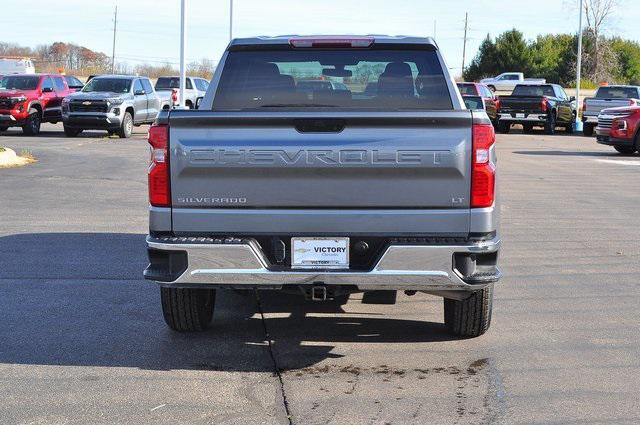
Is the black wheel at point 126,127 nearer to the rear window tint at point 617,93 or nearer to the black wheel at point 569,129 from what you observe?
the rear window tint at point 617,93

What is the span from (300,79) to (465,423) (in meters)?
2.93

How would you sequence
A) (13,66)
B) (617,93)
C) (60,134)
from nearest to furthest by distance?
(60,134), (617,93), (13,66)

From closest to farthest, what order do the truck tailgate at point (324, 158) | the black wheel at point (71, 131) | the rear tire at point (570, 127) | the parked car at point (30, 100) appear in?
the truck tailgate at point (324, 158) → the parked car at point (30, 100) → the black wheel at point (71, 131) → the rear tire at point (570, 127)

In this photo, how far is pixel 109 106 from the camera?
2828 cm

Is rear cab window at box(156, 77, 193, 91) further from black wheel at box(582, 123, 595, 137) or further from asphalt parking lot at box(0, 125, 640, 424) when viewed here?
asphalt parking lot at box(0, 125, 640, 424)

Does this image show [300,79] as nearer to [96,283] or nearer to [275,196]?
[275,196]

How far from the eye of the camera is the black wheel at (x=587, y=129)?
37406mm

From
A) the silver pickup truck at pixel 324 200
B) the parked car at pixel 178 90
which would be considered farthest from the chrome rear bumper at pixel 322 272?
the parked car at pixel 178 90

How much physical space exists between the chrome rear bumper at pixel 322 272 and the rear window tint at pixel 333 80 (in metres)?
1.42

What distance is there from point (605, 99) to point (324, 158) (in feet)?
102

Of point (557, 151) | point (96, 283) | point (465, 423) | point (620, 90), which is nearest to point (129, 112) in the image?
point (557, 151)

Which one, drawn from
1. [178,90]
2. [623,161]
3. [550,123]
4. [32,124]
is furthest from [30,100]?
[550,123]

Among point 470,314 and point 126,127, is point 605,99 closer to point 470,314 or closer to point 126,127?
point 126,127

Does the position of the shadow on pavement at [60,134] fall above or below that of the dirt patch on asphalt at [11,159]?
below
